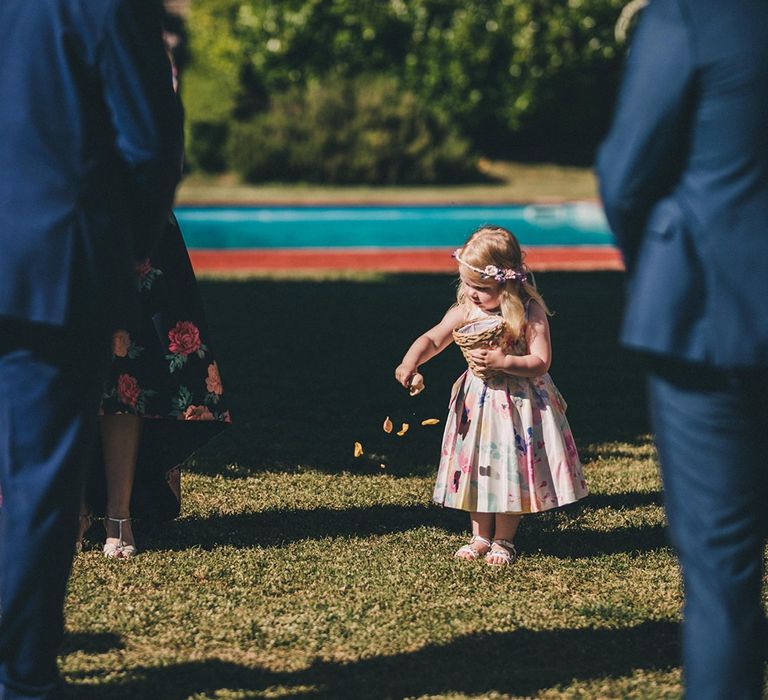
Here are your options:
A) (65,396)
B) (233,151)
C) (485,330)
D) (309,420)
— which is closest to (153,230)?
(65,396)

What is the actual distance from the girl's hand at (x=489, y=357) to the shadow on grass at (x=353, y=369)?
1453 mm

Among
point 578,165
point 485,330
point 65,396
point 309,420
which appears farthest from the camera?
point 578,165

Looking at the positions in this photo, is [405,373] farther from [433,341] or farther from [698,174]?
[698,174]

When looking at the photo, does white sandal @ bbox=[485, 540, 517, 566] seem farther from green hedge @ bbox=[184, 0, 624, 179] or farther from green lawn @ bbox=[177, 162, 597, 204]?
green hedge @ bbox=[184, 0, 624, 179]

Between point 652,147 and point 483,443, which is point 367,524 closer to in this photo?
point 483,443

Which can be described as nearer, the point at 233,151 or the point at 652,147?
the point at 652,147

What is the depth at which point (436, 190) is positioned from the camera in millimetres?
21828

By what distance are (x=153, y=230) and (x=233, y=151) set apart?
67.0 ft

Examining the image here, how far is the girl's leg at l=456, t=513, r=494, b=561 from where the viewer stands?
4387 millimetres

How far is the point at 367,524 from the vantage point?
15.8 ft

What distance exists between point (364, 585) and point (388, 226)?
13779mm

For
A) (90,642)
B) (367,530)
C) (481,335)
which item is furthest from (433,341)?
(90,642)

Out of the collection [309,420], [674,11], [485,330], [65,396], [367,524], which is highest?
[674,11]

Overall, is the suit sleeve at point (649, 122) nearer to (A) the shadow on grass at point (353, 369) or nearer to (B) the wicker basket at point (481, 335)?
(B) the wicker basket at point (481, 335)
